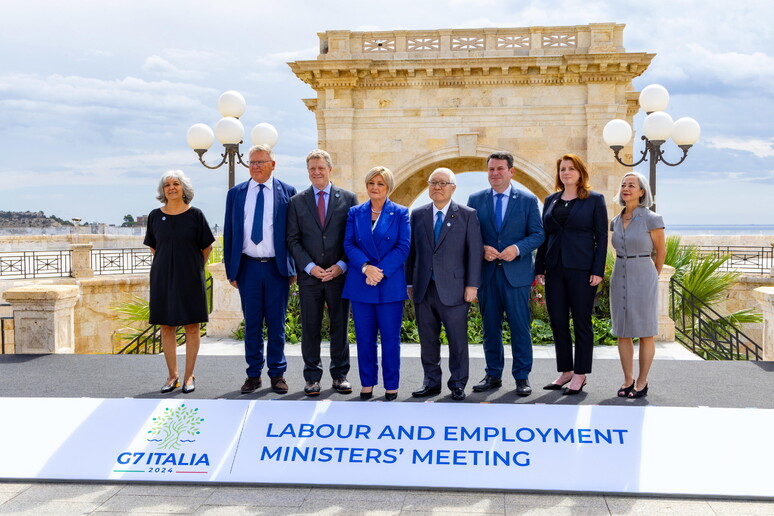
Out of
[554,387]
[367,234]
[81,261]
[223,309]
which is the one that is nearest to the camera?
[367,234]

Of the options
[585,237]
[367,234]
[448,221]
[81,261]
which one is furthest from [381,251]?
[81,261]

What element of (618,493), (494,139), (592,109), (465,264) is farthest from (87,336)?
(618,493)

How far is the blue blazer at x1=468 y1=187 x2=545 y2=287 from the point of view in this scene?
5359 mm

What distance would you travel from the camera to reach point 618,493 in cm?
395

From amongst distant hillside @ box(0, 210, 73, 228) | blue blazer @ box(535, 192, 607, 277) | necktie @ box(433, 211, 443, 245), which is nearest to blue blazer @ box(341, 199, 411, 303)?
necktie @ box(433, 211, 443, 245)

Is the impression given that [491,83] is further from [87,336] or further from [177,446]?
[177,446]

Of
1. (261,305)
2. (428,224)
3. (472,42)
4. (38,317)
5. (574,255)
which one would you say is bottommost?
(38,317)

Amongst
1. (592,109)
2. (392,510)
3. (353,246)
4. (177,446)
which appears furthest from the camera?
(592,109)

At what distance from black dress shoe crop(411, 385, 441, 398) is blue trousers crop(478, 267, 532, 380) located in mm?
529

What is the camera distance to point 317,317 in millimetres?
5453

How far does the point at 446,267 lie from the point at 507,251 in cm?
50

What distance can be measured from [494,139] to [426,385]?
1206cm

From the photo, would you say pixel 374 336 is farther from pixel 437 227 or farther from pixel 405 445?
pixel 405 445

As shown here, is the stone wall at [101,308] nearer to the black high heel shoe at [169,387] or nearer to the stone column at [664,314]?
the black high heel shoe at [169,387]
